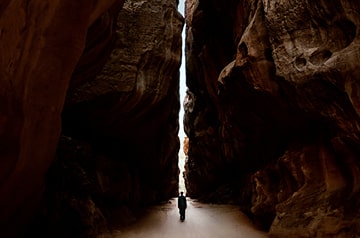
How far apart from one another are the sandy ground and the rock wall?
52.9 inches

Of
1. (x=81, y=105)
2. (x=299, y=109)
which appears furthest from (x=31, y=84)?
(x=299, y=109)

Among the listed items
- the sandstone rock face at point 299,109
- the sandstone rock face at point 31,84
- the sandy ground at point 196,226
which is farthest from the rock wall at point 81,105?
the sandstone rock face at point 299,109

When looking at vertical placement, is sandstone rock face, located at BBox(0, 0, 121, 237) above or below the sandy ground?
above

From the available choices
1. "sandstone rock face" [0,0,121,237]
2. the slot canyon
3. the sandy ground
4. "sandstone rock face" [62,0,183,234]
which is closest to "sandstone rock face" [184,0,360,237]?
the slot canyon

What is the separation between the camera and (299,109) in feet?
28.5

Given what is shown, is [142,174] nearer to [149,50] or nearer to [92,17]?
[149,50]

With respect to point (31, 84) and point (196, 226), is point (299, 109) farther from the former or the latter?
point (31, 84)

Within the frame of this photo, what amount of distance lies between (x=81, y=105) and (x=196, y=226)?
5.94m

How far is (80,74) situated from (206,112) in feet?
41.2

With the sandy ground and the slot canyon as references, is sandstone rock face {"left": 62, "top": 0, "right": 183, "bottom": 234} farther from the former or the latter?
the sandy ground

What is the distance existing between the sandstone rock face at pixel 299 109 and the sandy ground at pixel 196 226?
1003 millimetres

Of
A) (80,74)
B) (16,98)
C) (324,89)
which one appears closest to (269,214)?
(324,89)

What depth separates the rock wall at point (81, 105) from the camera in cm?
539

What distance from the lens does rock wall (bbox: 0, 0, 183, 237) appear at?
5.39 meters
